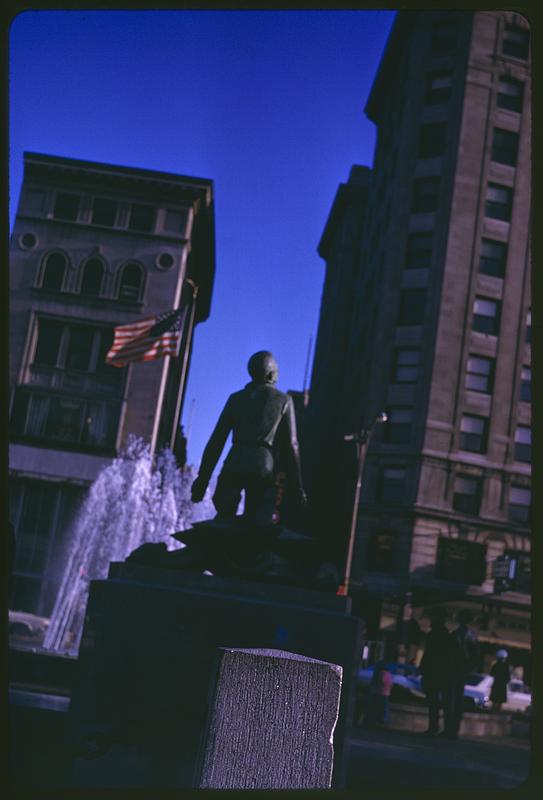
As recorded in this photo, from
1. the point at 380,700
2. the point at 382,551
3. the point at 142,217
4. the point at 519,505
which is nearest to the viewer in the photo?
the point at 380,700

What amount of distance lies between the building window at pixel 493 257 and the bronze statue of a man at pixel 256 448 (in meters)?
36.4

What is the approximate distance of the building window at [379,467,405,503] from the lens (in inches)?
1563

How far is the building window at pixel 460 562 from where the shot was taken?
38.3 metres

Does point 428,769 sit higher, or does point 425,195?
point 425,195

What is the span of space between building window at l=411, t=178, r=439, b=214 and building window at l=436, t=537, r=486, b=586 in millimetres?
16911

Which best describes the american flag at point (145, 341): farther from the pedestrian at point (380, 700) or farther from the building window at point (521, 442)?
the building window at point (521, 442)

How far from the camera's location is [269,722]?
2.92 meters

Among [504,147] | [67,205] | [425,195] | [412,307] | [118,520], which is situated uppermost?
[504,147]

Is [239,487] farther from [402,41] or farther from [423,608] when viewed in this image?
[402,41]

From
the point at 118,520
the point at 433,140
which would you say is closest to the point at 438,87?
the point at 433,140

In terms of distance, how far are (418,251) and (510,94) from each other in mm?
9661

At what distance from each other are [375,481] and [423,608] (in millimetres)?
6401

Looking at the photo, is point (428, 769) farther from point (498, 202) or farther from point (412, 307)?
point (498, 202)

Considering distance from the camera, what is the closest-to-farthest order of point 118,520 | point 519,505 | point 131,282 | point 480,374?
point 118,520
point 519,505
point 480,374
point 131,282
